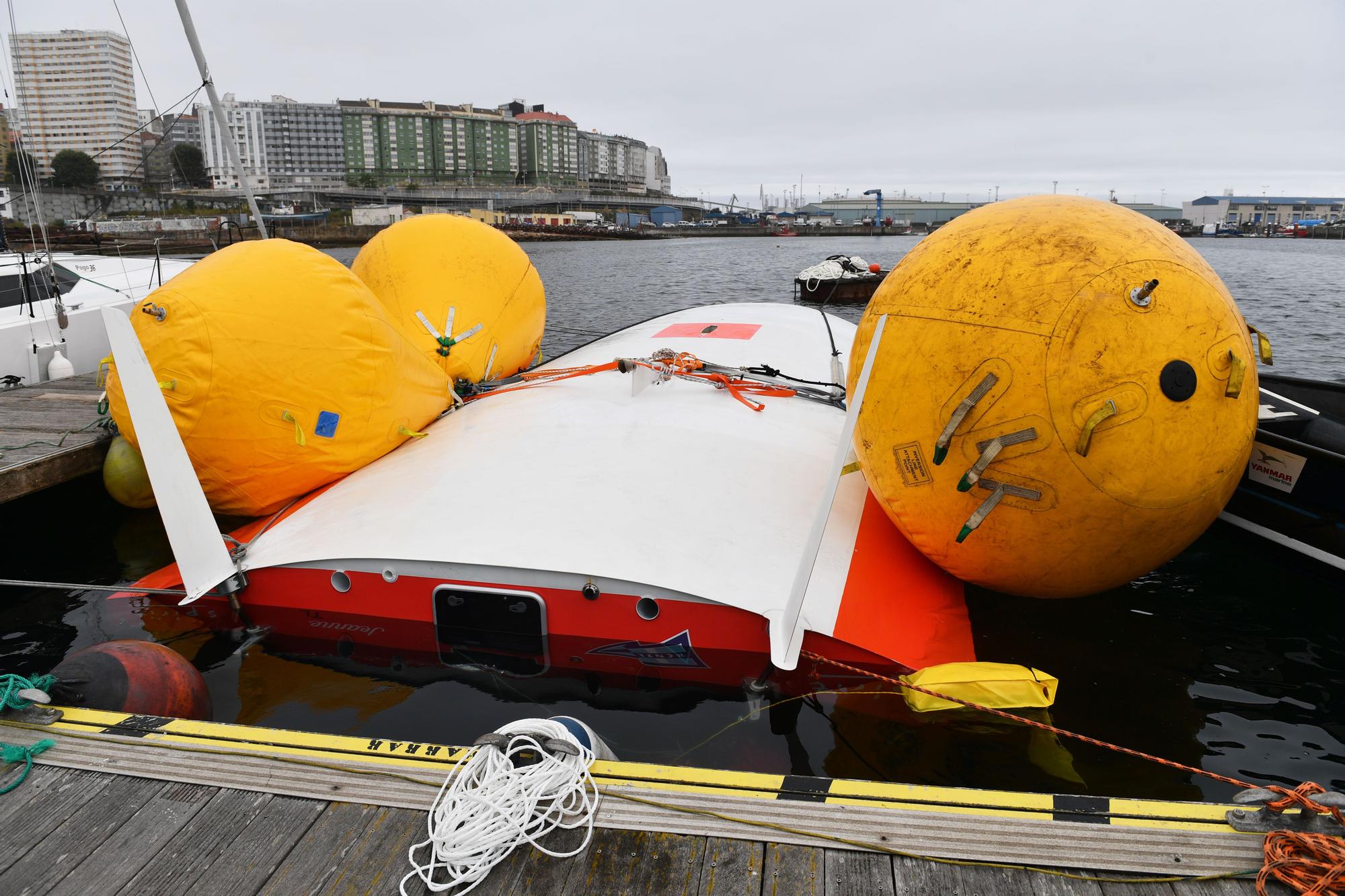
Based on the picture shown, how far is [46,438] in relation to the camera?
6980mm

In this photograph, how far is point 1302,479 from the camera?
4.92m

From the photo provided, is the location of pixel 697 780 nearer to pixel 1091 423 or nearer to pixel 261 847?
pixel 261 847

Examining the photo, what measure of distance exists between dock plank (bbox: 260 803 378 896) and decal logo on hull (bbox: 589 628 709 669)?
5.86ft

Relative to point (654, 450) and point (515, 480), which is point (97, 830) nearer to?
point (515, 480)

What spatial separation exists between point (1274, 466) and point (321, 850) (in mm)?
5841

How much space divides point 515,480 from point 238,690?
197 cm

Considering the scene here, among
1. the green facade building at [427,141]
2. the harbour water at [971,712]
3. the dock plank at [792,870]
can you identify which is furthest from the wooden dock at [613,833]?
the green facade building at [427,141]

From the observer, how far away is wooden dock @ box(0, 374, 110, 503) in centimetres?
631

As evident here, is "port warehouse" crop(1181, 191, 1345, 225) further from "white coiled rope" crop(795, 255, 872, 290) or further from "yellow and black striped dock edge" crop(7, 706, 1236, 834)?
"yellow and black striped dock edge" crop(7, 706, 1236, 834)

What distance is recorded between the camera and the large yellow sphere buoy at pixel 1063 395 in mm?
3461

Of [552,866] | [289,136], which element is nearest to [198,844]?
[552,866]

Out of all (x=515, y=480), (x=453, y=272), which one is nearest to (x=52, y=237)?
Answer: (x=453, y=272)

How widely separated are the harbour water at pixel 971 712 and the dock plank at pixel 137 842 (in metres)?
1.40

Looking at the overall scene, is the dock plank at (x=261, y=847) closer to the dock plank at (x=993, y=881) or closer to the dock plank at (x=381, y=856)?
the dock plank at (x=381, y=856)
